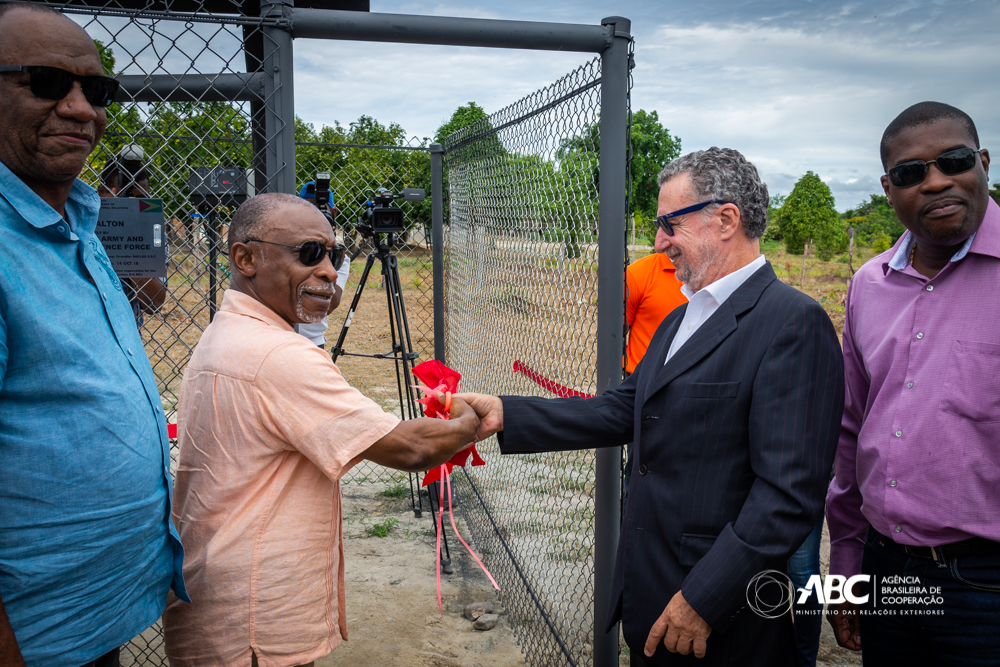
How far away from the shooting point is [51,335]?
1493 millimetres

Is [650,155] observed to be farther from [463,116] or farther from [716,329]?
[716,329]

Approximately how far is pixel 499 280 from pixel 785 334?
259 centimetres

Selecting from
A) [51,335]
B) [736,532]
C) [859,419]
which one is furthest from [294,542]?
[859,419]

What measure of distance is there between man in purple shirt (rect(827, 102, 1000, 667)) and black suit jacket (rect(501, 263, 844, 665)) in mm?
350

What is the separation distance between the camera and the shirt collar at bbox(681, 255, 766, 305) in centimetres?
212

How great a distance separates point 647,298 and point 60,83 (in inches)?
121

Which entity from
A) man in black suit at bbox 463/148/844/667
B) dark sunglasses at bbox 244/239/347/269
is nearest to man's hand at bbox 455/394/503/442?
man in black suit at bbox 463/148/844/667

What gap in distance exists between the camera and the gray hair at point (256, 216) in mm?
1987

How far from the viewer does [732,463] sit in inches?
76.3

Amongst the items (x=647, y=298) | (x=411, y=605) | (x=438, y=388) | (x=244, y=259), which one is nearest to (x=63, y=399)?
(x=244, y=259)

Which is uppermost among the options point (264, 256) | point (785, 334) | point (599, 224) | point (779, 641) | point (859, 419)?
point (599, 224)

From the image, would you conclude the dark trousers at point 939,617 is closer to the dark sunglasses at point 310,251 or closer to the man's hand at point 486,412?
the man's hand at point 486,412

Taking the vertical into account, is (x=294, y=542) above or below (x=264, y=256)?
below

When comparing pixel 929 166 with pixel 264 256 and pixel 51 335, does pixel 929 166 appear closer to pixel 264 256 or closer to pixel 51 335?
pixel 264 256
